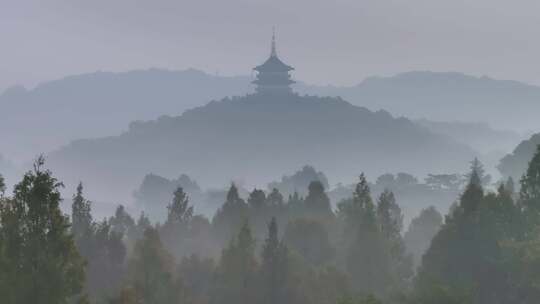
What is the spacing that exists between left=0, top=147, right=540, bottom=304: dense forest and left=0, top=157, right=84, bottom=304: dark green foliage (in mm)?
30

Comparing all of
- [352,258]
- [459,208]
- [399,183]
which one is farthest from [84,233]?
[399,183]

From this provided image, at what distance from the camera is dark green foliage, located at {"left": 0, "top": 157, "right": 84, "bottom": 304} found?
28.5 meters

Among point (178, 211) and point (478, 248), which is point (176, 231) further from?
point (478, 248)

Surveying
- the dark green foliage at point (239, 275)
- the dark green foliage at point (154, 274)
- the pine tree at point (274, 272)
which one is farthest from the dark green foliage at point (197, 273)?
the pine tree at point (274, 272)

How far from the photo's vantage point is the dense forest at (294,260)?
2892cm

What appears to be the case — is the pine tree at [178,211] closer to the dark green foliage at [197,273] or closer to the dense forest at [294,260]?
the dense forest at [294,260]

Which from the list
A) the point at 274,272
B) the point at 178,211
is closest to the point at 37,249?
the point at 274,272

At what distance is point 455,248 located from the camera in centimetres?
4525

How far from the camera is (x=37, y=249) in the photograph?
2881 cm

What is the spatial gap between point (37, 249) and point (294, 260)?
2101 cm

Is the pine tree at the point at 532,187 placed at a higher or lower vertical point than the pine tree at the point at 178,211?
lower

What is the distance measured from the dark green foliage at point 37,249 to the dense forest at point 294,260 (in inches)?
1.2

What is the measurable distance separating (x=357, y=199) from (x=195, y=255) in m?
10.1

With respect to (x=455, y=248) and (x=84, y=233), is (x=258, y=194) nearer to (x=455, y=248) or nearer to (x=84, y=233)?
(x=84, y=233)
